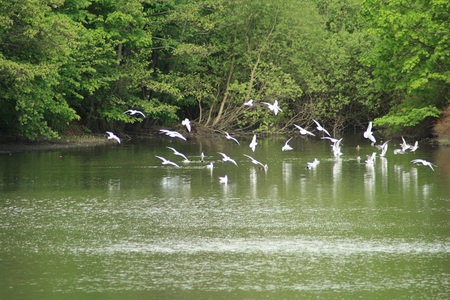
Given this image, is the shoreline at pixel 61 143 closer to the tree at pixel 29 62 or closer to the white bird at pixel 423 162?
the tree at pixel 29 62

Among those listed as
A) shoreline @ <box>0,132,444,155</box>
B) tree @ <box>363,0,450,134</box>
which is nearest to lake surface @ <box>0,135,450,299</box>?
shoreline @ <box>0,132,444,155</box>

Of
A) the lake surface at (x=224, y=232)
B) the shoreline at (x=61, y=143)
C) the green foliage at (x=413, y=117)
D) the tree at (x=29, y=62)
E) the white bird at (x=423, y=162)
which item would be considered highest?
the tree at (x=29, y=62)

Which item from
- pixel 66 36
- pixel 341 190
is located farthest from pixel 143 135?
pixel 341 190

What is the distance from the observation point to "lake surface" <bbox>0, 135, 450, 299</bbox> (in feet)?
41.6

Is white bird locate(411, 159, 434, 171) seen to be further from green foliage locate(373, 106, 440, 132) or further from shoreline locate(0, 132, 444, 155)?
green foliage locate(373, 106, 440, 132)

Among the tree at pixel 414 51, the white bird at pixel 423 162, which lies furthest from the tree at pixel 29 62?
the white bird at pixel 423 162

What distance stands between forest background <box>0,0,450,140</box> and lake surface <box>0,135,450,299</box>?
10247mm

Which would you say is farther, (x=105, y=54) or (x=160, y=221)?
(x=105, y=54)

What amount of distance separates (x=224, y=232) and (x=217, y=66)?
41531 millimetres

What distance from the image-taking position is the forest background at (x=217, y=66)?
39.4 metres

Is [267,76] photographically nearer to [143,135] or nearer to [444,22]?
[143,135]

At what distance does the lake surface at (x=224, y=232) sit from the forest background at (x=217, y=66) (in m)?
10.2

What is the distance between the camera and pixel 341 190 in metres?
23.5

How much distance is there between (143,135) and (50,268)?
40591 millimetres
